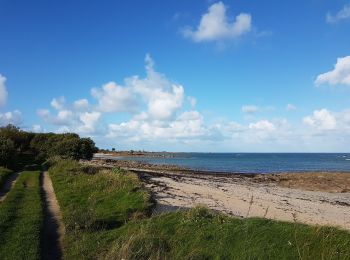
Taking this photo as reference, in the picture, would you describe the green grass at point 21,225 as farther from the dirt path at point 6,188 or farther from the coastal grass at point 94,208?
the coastal grass at point 94,208

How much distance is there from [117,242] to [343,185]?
131 ft

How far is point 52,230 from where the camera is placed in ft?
48.1

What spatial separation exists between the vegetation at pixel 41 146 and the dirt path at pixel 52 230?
23.4 m

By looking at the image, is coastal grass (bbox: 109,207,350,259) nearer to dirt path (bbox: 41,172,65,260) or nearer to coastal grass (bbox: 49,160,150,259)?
coastal grass (bbox: 49,160,150,259)

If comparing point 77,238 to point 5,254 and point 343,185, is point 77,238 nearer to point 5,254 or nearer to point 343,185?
point 5,254

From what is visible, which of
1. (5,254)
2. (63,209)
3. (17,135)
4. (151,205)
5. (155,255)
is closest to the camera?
Result: (155,255)

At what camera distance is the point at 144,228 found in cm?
1279

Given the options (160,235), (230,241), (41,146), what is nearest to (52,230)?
(160,235)

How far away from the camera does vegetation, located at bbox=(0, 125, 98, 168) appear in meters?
43.4

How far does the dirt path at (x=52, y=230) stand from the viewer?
1224 centimetres

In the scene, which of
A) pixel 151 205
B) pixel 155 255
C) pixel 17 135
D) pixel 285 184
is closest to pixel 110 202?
pixel 151 205

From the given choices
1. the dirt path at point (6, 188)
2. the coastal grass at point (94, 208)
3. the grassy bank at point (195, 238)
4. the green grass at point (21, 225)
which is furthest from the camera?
the dirt path at point (6, 188)

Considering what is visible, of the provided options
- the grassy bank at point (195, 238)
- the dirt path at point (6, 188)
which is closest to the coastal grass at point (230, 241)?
the grassy bank at point (195, 238)

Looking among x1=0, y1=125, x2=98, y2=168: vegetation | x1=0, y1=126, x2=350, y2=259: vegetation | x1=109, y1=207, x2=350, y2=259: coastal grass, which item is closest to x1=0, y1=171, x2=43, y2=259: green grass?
x1=0, y1=126, x2=350, y2=259: vegetation
